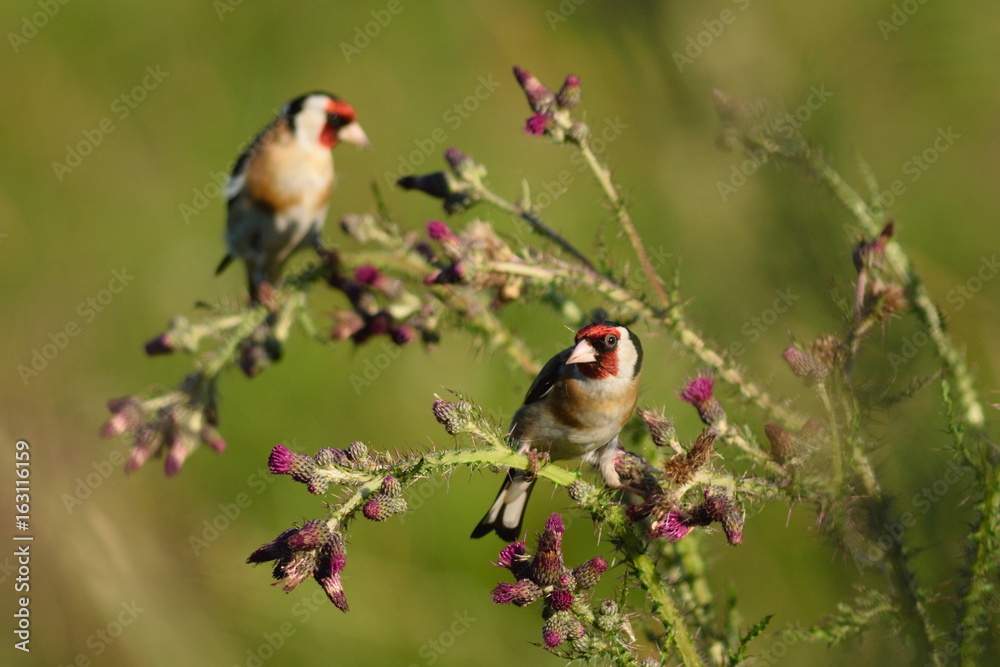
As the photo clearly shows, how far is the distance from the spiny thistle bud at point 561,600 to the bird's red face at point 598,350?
65 centimetres

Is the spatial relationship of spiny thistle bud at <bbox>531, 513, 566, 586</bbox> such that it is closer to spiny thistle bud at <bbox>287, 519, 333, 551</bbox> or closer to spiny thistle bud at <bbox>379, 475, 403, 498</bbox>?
A: spiny thistle bud at <bbox>379, 475, 403, 498</bbox>

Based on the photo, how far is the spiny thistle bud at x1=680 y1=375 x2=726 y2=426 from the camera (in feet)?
5.75

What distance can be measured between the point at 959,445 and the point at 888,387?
1.06ft

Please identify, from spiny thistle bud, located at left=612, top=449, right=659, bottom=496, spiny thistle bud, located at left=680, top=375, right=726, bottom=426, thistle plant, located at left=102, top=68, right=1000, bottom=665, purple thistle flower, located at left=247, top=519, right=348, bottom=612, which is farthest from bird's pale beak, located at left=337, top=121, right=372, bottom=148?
purple thistle flower, located at left=247, top=519, right=348, bottom=612

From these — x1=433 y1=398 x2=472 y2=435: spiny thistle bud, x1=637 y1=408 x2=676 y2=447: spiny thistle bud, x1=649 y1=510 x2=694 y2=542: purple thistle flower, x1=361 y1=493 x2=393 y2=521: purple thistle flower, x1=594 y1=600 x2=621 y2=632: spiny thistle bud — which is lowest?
x1=361 y1=493 x2=393 y2=521: purple thistle flower

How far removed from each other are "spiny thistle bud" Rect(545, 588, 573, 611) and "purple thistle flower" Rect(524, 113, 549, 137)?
1.17 metres

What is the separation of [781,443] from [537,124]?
1.03 m

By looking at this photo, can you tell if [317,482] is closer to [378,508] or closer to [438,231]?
[378,508]

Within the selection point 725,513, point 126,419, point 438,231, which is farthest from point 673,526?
point 126,419

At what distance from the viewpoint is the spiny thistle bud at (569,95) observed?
2.18m

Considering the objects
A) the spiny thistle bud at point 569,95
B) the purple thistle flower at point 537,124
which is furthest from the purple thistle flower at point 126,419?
the spiny thistle bud at point 569,95

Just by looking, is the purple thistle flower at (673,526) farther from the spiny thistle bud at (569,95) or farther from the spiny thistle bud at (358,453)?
the spiny thistle bud at (569,95)

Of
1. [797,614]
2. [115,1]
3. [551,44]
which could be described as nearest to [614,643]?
[797,614]

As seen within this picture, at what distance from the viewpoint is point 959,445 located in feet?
4.97
